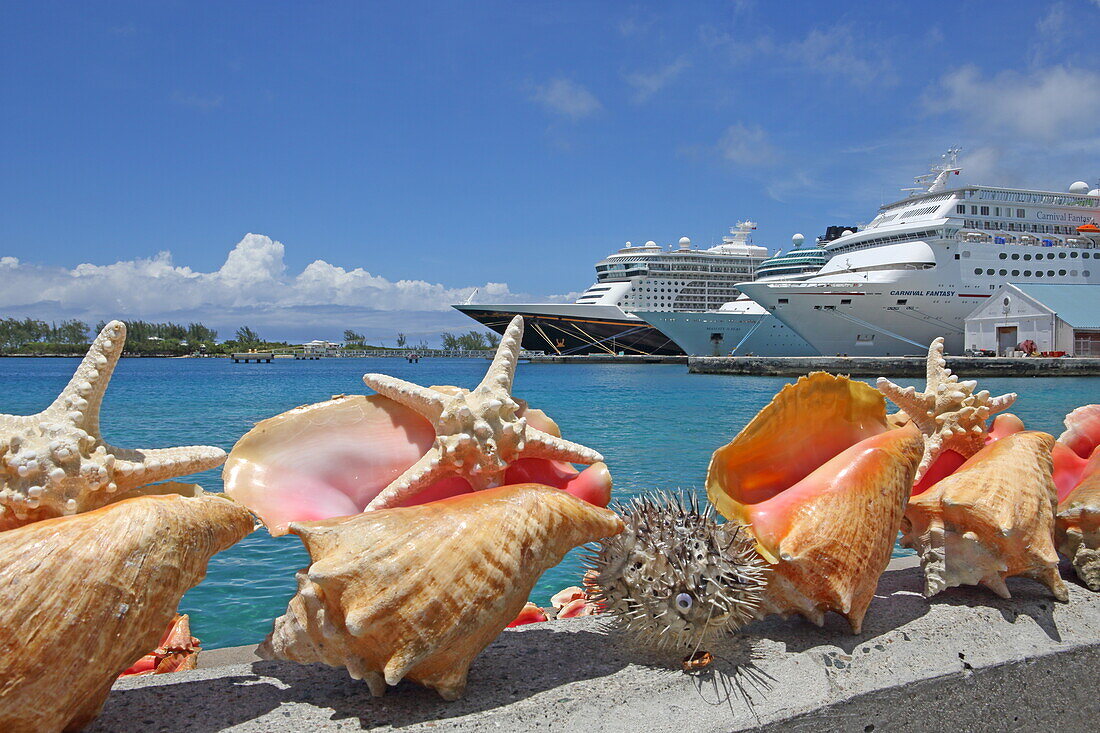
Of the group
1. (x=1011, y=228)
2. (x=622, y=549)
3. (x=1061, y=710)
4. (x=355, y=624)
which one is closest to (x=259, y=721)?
(x=355, y=624)

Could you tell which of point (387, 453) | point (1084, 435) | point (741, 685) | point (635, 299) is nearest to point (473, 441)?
point (387, 453)

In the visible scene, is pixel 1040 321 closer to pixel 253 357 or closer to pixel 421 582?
pixel 421 582

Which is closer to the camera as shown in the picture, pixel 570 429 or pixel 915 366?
pixel 570 429

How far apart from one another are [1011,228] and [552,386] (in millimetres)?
40295

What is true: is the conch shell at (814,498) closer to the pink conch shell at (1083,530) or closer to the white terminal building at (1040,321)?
the pink conch shell at (1083,530)

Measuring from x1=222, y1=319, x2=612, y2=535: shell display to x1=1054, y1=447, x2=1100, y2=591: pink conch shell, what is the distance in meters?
1.66

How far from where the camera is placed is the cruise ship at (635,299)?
67.7 metres

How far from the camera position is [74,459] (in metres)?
1.49

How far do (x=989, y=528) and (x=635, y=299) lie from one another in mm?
75837

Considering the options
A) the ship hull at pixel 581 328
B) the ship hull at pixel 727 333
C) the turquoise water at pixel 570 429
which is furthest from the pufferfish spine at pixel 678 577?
the ship hull at pixel 581 328

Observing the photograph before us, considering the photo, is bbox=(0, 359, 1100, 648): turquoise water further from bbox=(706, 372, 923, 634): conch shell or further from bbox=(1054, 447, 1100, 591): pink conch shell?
bbox=(1054, 447, 1100, 591): pink conch shell

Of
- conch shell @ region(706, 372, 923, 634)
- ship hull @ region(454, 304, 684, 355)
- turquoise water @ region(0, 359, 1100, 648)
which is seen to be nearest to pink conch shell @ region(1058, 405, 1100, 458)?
conch shell @ region(706, 372, 923, 634)

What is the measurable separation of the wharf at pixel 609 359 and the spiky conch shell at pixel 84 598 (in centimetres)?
6724

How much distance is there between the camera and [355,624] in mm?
1442
